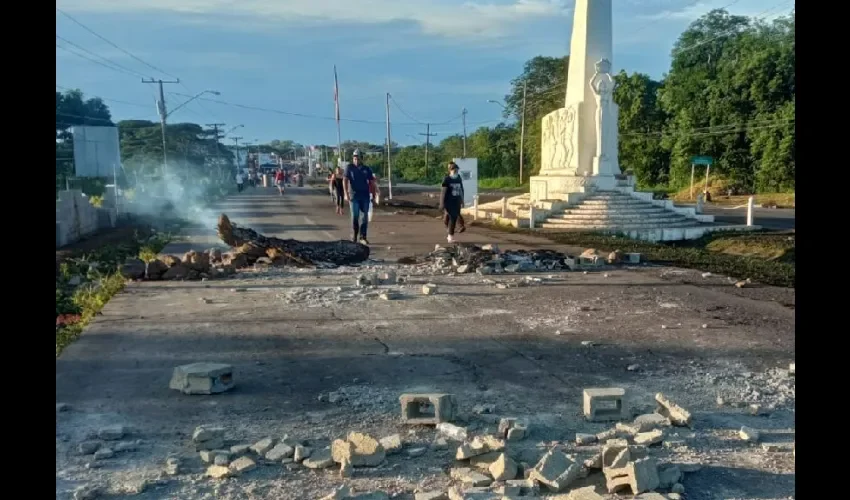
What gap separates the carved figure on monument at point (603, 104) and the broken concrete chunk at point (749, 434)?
19.1 meters

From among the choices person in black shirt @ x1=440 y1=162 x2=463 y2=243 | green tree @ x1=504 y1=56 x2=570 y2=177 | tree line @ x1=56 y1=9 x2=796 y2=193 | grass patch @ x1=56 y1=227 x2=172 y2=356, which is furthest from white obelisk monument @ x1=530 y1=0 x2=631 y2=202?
green tree @ x1=504 y1=56 x2=570 y2=177

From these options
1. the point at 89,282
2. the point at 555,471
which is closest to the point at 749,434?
the point at 555,471

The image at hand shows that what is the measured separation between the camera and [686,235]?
65.3 ft

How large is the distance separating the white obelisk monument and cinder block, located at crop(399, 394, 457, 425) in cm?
1832

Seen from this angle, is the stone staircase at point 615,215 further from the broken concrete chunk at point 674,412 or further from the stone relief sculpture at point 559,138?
the broken concrete chunk at point 674,412

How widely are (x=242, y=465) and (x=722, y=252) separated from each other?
1474 centimetres

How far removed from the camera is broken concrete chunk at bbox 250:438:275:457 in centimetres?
439

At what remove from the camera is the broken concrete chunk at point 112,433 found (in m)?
4.70

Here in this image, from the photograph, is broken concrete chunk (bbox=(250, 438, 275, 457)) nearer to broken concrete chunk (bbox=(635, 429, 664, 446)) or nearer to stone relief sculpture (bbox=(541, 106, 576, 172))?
broken concrete chunk (bbox=(635, 429, 664, 446))

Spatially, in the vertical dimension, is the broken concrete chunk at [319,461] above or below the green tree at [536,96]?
below

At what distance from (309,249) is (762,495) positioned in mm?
10595

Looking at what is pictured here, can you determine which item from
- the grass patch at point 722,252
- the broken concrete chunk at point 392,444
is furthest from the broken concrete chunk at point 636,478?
the grass patch at point 722,252

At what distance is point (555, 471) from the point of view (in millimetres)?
3879

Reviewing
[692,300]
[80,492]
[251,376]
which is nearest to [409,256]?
[692,300]
